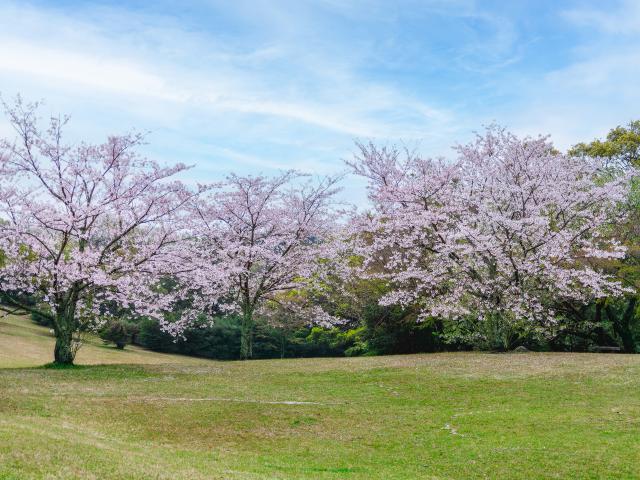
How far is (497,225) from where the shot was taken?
28344mm

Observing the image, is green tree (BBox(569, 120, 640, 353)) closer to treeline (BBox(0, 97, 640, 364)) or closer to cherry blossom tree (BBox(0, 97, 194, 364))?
treeline (BBox(0, 97, 640, 364))

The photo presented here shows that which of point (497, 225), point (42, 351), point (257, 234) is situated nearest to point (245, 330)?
point (257, 234)

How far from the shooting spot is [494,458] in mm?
12180

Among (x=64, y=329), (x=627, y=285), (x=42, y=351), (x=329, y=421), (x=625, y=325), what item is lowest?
(x=42, y=351)

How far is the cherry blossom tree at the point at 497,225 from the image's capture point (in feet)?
90.5

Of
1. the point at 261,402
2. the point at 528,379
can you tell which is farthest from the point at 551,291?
the point at 261,402

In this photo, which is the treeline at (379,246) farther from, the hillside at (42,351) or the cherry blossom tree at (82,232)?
the hillside at (42,351)

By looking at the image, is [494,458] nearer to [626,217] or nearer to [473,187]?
[473,187]

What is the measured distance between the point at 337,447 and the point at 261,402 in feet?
15.4

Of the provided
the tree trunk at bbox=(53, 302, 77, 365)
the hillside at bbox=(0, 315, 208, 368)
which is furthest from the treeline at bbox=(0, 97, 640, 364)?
the hillside at bbox=(0, 315, 208, 368)

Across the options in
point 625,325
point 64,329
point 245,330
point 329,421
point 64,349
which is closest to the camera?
point 329,421

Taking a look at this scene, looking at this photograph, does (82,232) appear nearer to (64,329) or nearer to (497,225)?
(64,329)

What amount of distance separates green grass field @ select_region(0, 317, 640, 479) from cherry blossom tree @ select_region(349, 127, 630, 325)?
4.28 meters

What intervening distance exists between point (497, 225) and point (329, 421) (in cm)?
1595
